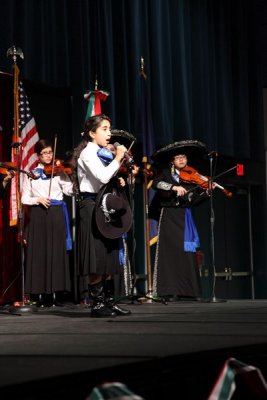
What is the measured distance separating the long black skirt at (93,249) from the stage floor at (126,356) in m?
0.65

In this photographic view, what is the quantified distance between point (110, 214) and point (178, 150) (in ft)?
8.45

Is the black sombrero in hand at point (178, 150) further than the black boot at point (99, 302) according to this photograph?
Yes

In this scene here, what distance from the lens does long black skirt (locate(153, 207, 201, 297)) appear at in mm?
6496

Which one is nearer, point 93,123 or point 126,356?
point 126,356

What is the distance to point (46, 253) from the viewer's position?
19.9 feet

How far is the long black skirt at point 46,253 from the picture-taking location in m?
5.98

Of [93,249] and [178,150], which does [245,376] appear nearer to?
[93,249]

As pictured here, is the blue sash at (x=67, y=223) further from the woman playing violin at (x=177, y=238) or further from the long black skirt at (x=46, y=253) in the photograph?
the woman playing violin at (x=177, y=238)

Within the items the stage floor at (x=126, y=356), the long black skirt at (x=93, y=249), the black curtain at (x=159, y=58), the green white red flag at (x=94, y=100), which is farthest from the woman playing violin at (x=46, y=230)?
the stage floor at (x=126, y=356)

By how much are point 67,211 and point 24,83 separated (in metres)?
1.16

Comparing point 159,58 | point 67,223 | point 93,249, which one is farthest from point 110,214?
point 159,58

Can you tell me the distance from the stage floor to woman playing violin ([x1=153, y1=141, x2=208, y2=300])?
3051 mm

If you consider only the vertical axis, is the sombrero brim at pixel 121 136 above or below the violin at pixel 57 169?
above

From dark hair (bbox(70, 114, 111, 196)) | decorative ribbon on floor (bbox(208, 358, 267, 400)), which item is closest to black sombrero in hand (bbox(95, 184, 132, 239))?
dark hair (bbox(70, 114, 111, 196))
